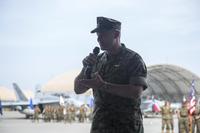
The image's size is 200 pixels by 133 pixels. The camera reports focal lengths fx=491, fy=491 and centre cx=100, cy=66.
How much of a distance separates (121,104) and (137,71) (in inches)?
9.7

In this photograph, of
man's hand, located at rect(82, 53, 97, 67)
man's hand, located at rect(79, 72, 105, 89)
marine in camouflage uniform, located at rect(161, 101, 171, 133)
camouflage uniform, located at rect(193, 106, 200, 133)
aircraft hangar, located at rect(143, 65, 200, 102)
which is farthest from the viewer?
aircraft hangar, located at rect(143, 65, 200, 102)

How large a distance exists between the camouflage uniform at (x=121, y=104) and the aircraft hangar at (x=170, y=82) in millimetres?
51318

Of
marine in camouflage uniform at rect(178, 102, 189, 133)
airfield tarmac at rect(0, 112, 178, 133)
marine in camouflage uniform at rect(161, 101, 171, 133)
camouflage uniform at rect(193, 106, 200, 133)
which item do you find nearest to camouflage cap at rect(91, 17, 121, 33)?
camouflage uniform at rect(193, 106, 200, 133)

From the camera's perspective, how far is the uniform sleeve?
3.24m

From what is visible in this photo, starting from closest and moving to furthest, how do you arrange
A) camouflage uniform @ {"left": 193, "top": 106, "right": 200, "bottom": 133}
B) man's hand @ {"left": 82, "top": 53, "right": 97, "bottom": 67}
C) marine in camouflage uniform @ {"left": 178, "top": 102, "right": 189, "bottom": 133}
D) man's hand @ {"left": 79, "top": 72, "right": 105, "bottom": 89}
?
man's hand @ {"left": 79, "top": 72, "right": 105, "bottom": 89} < man's hand @ {"left": 82, "top": 53, "right": 97, "bottom": 67} < camouflage uniform @ {"left": 193, "top": 106, "right": 200, "bottom": 133} < marine in camouflage uniform @ {"left": 178, "top": 102, "right": 189, "bottom": 133}

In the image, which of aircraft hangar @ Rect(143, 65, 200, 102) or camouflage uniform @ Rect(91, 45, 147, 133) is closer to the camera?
camouflage uniform @ Rect(91, 45, 147, 133)

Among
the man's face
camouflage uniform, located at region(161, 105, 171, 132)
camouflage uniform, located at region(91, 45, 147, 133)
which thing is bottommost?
camouflage uniform, located at region(161, 105, 171, 132)

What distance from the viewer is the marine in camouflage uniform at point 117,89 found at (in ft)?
10.5

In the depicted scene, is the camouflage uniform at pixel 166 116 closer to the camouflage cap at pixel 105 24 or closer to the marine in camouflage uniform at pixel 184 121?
the marine in camouflage uniform at pixel 184 121

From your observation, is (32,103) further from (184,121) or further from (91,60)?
(91,60)

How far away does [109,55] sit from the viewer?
345 cm

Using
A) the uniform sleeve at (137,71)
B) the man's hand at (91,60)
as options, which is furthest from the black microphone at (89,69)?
the uniform sleeve at (137,71)

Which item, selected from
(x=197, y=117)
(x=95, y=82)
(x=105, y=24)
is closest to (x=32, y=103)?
(x=197, y=117)

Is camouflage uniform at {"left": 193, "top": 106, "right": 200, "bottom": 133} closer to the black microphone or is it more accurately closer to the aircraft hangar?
the black microphone
